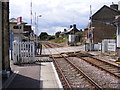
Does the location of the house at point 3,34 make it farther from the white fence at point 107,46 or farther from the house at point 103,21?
the house at point 103,21

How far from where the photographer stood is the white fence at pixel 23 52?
16.1m

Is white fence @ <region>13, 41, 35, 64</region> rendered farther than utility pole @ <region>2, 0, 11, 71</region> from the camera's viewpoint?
Yes

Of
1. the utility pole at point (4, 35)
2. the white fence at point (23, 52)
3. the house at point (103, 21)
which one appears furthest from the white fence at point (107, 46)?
the house at point (103, 21)

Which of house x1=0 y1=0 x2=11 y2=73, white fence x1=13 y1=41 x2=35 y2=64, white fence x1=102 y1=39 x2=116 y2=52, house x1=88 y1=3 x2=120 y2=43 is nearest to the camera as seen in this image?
house x1=0 y1=0 x2=11 y2=73

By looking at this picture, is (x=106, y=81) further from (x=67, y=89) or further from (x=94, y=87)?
(x=67, y=89)

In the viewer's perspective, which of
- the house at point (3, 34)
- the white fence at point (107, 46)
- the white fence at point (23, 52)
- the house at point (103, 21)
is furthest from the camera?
the house at point (103, 21)

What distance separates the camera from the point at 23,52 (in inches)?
651

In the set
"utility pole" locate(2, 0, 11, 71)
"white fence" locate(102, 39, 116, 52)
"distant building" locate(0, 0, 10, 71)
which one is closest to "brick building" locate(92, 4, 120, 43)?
"white fence" locate(102, 39, 116, 52)

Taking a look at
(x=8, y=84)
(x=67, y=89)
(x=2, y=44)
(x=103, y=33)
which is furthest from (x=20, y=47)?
(x=103, y=33)

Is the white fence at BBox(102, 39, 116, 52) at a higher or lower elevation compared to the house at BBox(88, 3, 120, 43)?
lower

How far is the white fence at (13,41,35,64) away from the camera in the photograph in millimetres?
16141

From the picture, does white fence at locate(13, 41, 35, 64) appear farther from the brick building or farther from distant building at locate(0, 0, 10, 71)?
the brick building

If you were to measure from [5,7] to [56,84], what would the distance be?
468 centimetres

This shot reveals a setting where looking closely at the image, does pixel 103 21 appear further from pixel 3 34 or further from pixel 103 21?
pixel 3 34
